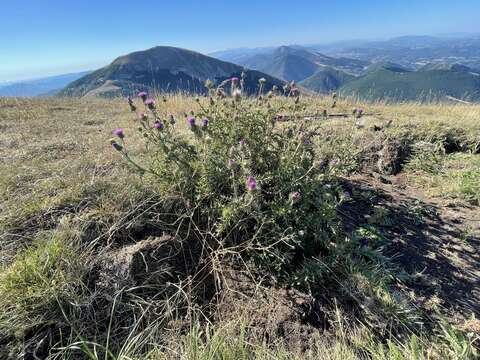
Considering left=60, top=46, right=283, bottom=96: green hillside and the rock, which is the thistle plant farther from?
left=60, top=46, right=283, bottom=96: green hillside

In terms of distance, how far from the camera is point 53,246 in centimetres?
171

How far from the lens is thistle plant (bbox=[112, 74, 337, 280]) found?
6.29 feet

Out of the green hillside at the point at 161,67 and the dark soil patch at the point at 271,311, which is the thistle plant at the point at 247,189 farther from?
the green hillside at the point at 161,67

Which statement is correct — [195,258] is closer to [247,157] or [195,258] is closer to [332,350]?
[247,157]

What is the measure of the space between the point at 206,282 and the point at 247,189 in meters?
0.74

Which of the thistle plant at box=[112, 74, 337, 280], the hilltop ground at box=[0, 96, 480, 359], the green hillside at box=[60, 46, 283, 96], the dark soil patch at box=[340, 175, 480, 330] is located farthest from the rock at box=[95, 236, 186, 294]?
the green hillside at box=[60, 46, 283, 96]

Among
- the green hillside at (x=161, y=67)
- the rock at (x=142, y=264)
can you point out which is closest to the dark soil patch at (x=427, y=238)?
the rock at (x=142, y=264)

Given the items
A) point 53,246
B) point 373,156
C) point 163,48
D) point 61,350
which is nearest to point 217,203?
point 53,246

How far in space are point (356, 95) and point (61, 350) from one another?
9.23 meters

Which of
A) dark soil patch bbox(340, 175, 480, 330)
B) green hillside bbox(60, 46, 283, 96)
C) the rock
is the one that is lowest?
green hillside bbox(60, 46, 283, 96)

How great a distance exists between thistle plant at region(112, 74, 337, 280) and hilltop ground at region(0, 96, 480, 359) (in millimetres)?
217

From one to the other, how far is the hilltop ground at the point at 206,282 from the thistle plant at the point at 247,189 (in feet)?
0.71

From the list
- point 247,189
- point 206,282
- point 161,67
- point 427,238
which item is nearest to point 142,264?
point 206,282

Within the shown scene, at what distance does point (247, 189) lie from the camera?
1.96 m
